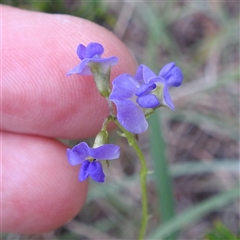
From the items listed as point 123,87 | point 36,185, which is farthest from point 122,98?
point 36,185

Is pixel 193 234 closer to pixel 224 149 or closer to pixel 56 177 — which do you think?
pixel 224 149

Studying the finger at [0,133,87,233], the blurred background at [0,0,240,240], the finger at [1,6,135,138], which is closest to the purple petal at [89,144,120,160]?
the finger at [1,6,135,138]

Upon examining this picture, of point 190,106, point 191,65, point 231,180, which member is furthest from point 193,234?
point 191,65

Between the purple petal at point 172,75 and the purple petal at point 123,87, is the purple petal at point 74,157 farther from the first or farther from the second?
the purple petal at point 172,75

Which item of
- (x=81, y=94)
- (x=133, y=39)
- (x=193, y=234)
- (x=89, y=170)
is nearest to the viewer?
(x=89, y=170)

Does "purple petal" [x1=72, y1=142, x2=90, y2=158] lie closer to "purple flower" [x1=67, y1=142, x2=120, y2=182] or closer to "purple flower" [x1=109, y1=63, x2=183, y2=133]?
"purple flower" [x1=67, y1=142, x2=120, y2=182]

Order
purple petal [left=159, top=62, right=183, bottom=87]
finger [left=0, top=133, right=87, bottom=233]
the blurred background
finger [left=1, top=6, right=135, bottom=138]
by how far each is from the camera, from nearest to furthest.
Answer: purple petal [left=159, top=62, right=183, bottom=87] < finger [left=1, top=6, right=135, bottom=138] < finger [left=0, top=133, right=87, bottom=233] < the blurred background

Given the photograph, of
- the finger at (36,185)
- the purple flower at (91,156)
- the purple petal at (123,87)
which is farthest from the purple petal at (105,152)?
the finger at (36,185)

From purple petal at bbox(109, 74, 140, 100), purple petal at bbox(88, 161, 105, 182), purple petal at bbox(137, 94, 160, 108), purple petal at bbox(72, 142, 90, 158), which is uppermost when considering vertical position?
purple petal at bbox(137, 94, 160, 108)

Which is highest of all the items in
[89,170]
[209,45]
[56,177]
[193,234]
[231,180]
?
[89,170]
